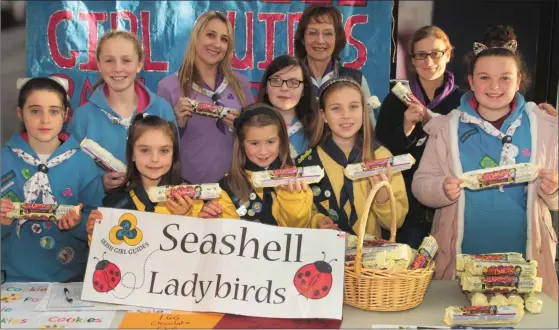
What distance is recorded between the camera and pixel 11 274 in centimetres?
335

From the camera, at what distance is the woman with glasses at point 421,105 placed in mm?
3783

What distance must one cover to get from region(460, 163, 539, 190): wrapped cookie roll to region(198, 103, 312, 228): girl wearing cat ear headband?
2.59 ft

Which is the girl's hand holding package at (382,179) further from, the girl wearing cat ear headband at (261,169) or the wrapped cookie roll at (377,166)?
the girl wearing cat ear headband at (261,169)

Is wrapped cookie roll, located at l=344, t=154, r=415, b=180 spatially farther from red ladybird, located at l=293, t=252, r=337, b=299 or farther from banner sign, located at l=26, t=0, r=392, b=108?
banner sign, located at l=26, t=0, r=392, b=108

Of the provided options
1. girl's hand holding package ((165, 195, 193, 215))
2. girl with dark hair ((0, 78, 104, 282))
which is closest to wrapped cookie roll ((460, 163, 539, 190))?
girl's hand holding package ((165, 195, 193, 215))

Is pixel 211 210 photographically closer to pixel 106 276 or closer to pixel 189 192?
pixel 189 192

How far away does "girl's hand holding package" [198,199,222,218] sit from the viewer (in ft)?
9.55

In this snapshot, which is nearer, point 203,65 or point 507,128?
point 507,128

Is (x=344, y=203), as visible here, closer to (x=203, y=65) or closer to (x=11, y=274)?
(x=203, y=65)

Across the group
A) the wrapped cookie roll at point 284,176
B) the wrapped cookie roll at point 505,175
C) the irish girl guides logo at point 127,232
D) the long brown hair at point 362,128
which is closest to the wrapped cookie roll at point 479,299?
the wrapped cookie roll at point 505,175

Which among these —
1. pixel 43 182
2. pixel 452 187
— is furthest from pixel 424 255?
pixel 43 182

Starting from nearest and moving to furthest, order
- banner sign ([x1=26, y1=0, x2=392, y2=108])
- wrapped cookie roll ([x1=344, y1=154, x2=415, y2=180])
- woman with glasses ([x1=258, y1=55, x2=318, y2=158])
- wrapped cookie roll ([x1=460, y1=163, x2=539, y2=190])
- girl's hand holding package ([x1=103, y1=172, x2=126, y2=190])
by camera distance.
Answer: wrapped cookie roll ([x1=460, y1=163, x2=539, y2=190])
wrapped cookie roll ([x1=344, y1=154, x2=415, y2=180])
girl's hand holding package ([x1=103, y1=172, x2=126, y2=190])
woman with glasses ([x1=258, y1=55, x2=318, y2=158])
banner sign ([x1=26, y1=0, x2=392, y2=108])

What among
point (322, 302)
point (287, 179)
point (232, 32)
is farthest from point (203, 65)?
point (322, 302)

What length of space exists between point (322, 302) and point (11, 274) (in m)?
1.78
